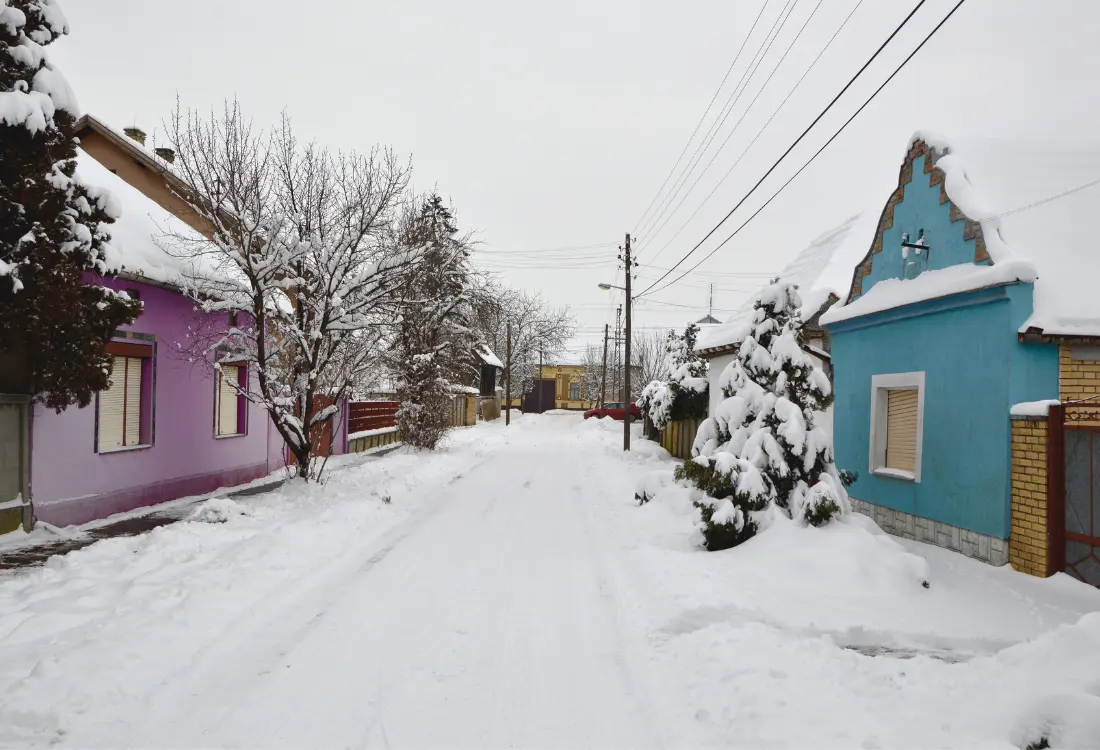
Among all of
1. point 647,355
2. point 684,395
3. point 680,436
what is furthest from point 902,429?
point 647,355

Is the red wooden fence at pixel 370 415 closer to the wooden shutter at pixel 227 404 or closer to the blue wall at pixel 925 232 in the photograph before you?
the wooden shutter at pixel 227 404

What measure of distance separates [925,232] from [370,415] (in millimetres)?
19157

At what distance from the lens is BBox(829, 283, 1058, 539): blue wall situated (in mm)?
7242

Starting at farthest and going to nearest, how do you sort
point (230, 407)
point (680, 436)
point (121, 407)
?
point (680, 436)
point (230, 407)
point (121, 407)

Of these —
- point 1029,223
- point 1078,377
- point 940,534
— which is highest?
point 1029,223

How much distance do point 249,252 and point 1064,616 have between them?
11.3 meters

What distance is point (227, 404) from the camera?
1465 centimetres

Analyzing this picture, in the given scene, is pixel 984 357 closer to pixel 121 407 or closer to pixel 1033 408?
pixel 1033 408

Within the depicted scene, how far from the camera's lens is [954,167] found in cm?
877

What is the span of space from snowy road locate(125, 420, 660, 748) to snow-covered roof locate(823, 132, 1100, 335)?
17.8ft

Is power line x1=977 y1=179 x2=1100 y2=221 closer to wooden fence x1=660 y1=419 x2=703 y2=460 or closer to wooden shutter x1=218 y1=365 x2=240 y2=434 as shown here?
wooden fence x1=660 y1=419 x2=703 y2=460

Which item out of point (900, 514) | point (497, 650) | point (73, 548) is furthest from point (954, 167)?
point (73, 548)

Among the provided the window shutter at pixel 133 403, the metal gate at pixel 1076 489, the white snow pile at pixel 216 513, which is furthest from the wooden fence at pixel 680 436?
the window shutter at pixel 133 403

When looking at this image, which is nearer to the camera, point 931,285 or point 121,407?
point 931,285
